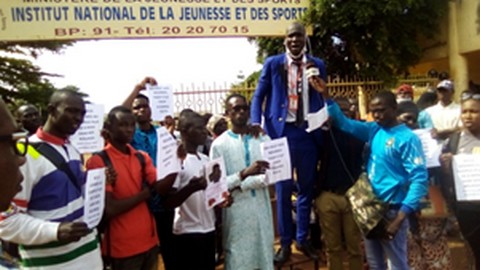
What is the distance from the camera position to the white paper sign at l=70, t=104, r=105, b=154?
→ 3.71 m

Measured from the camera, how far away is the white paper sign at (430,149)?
4176 millimetres

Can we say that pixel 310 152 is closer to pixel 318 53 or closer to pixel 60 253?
pixel 60 253

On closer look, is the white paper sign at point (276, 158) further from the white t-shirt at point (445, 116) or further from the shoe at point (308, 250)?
the white t-shirt at point (445, 116)

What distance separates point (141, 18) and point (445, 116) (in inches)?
262

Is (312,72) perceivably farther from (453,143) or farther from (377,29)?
(377,29)

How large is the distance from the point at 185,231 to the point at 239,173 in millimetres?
625

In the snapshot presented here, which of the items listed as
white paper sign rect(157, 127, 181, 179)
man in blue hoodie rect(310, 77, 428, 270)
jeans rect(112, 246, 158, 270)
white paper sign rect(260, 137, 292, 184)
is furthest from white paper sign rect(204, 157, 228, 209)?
man in blue hoodie rect(310, 77, 428, 270)

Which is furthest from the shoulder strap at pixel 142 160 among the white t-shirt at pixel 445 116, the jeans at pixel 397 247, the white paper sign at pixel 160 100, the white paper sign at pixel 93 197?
the white t-shirt at pixel 445 116

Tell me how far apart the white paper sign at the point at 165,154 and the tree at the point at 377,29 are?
336 inches

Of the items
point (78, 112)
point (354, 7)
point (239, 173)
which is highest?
point (354, 7)

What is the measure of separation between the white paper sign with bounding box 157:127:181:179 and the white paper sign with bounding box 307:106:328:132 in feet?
3.96

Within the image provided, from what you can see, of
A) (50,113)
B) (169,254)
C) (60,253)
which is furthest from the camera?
(169,254)

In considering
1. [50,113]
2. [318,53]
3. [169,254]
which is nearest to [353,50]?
[318,53]

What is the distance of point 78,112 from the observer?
2832mm
